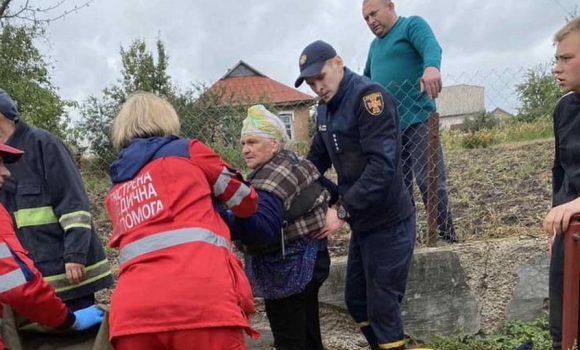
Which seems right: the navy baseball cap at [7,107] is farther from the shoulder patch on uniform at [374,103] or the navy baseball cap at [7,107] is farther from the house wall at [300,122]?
the house wall at [300,122]

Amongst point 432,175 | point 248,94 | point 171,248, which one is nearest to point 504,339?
point 432,175

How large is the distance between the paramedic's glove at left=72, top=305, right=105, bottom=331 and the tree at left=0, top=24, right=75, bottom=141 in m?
9.78

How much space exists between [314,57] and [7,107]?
1424 mm

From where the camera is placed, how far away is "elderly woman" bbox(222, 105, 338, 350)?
3.12 m

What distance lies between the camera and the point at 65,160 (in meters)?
3.07

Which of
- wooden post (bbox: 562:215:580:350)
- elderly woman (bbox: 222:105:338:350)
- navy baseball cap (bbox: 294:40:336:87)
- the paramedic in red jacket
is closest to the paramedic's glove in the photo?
the paramedic in red jacket

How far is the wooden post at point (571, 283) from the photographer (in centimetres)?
223

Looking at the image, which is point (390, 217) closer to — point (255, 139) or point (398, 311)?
point (398, 311)

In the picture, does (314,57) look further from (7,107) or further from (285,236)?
(7,107)

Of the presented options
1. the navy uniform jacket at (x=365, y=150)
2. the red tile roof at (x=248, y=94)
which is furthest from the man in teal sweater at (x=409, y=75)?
the navy uniform jacket at (x=365, y=150)

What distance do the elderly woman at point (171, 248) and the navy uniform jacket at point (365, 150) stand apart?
76 cm

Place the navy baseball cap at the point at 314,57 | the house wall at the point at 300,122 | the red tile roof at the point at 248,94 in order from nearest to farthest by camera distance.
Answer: the navy baseball cap at the point at 314,57, the house wall at the point at 300,122, the red tile roof at the point at 248,94

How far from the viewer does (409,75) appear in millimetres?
4336

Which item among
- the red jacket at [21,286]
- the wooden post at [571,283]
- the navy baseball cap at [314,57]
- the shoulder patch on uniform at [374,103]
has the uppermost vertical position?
the navy baseball cap at [314,57]
